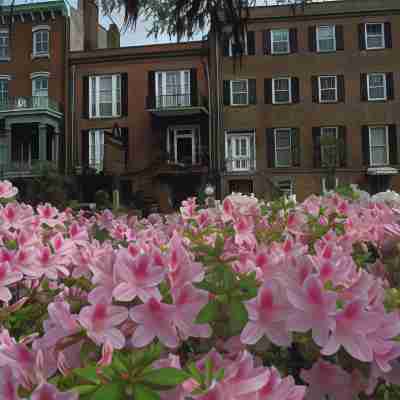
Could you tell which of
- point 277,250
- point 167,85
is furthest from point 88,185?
point 277,250

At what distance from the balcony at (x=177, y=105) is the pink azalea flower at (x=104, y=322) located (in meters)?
22.4

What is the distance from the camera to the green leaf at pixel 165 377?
1.73ft

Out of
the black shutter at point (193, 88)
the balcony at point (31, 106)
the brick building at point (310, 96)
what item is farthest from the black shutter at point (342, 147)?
the balcony at point (31, 106)

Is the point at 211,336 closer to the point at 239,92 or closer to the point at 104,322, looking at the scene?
the point at 104,322

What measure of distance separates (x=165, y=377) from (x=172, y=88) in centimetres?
2409

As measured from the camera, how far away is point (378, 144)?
22.4 meters

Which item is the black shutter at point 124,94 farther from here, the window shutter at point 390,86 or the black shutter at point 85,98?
the window shutter at point 390,86

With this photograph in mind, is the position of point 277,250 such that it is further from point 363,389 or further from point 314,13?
point 314,13

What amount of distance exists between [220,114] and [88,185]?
6.95 meters

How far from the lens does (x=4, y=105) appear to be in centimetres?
2488

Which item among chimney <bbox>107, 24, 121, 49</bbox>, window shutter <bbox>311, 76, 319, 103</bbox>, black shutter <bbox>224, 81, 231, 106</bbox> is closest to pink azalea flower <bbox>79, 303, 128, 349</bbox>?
black shutter <bbox>224, 81, 231, 106</bbox>

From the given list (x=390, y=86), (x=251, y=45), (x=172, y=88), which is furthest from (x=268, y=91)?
(x=390, y=86)

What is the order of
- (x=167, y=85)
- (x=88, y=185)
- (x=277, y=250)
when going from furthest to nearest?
(x=167, y=85)
(x=88, y=185)
(x=277, y=250)

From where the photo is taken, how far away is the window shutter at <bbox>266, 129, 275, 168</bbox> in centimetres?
2261
